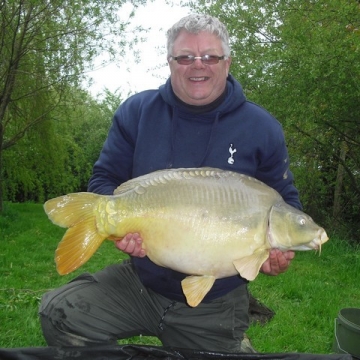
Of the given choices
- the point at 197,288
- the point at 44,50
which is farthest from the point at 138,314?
the point at 44,50

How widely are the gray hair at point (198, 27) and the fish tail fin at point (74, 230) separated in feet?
2.42

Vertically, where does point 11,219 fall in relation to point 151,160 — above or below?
below

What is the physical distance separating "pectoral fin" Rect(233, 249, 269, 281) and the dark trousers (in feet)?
1.41

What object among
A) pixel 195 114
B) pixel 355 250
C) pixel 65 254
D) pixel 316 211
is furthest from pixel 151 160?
pixel 316 211

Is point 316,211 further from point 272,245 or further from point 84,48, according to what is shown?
point 272,245

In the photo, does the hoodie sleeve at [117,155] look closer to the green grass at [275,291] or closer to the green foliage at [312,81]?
the green grass at [275,291]

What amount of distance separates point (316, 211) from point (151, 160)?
5.35 m

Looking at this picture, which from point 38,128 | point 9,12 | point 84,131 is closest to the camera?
point 9,12

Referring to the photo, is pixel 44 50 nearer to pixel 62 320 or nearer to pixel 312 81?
pixel 312 81

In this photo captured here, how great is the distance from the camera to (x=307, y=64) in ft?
15.5

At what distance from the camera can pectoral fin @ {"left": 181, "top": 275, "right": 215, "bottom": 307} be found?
1.54 meters

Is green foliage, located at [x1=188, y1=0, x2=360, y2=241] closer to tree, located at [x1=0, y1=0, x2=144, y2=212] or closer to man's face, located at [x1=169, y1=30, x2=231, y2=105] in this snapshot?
tree, located at [x1=0, y1=0, x2=144, y2=212]

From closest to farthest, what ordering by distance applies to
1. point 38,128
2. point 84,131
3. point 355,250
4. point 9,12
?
1. point 355,250
2. point 9,12
3. point 38,128
4. point 84,131

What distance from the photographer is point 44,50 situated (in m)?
7.00
